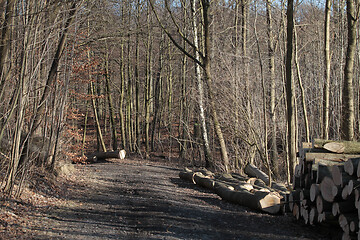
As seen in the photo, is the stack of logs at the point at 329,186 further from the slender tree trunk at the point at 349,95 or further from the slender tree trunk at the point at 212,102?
the slender tree trunk at the point at 212,102

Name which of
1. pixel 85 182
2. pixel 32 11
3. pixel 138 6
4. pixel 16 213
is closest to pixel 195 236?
pixel 16 213

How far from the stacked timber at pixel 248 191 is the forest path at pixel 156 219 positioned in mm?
167

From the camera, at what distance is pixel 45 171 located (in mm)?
10195

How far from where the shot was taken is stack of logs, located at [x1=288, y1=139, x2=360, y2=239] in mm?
5164

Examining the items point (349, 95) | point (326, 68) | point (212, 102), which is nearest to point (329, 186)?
point (349, 95)

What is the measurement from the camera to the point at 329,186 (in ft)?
18.3

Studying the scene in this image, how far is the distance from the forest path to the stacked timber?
6.6 inches

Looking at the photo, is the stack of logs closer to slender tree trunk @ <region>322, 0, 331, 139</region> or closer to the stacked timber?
the stacked timber

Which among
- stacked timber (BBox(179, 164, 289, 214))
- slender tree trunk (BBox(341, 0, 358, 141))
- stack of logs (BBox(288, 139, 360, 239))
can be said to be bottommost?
stacked timber (BBox(179, 164, 289, 214))

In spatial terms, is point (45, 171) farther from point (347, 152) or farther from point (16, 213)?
point (347, 152)

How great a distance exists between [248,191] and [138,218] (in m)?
2.87

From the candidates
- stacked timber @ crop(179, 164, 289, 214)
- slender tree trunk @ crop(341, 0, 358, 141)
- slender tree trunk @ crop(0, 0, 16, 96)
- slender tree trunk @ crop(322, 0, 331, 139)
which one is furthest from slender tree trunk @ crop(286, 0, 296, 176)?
slender tree trunk @ crop(0, 0, 16, 96)

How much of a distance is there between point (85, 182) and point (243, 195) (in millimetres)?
5330

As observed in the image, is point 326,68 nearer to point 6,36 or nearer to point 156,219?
point 156,219
